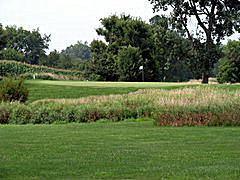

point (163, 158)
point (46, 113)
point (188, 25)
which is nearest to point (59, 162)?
point (163, 158)

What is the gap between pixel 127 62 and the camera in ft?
138

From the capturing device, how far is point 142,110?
59.1 ft

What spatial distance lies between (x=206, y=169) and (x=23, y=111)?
12631mm

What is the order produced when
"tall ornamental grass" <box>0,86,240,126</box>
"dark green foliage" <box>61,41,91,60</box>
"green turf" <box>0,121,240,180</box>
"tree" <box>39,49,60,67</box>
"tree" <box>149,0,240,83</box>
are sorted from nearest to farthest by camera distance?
"green turf" <box>0,121,240,180</box>
"tall ornamental grass" <box>0,86,240,126</box>
"tree" <box>149,0,240,83</box>
"tree" <box>39,49,60,67</box>
"dark green foliage" <box>61,41,91,60</box>

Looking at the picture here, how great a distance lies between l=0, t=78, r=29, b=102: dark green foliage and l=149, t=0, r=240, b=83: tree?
19461 mm

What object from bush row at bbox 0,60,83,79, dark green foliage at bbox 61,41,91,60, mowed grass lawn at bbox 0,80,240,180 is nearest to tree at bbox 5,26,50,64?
bush row at bbox 0,60,83,79

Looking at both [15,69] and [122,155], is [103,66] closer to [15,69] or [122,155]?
[15,69]

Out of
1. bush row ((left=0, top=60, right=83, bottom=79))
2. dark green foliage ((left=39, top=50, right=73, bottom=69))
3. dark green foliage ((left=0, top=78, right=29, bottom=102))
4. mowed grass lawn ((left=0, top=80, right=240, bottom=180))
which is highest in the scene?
dark green foliage ((left=39, top=50, right=73, bottom=69))

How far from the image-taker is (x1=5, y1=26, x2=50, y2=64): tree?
71.8 metres

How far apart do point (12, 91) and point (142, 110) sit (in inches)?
285

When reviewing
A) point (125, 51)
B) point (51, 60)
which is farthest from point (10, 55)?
point (125, 51)

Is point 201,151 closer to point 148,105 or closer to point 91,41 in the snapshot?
point 148,105

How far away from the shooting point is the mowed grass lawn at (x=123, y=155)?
6.14m

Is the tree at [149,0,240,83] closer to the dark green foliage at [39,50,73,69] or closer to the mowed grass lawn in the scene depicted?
the mowed grass lawn
